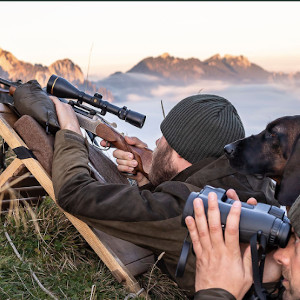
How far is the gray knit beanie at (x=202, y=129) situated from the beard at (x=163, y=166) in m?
0.08

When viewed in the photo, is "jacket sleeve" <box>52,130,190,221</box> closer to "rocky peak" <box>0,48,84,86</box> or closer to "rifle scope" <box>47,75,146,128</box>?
"rifle scope" <box>47,75,146,128</box>

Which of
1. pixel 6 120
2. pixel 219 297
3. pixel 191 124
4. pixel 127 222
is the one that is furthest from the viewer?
pixel 6 120

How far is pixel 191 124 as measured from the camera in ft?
10.5

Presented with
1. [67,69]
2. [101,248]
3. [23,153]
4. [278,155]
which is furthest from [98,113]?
[67,69]

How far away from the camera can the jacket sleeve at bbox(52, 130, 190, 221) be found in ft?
9.23

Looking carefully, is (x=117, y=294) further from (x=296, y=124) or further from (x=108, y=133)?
(x=296, y=124)

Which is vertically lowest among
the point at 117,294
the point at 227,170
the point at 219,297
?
the point at 117,294

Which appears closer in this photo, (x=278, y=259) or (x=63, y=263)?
(x=278, y=259)

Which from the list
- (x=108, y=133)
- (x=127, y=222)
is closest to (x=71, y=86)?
(x=108, y=133)

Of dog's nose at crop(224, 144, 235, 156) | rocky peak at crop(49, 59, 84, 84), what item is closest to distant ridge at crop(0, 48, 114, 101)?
rocky peak at crop(49, 59, 84, 84)

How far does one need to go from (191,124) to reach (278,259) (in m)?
1.13

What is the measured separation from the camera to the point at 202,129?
10.4 ft

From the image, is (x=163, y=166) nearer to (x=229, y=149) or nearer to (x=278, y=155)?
(x=229, y=149)

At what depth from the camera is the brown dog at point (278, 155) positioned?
367 cm
